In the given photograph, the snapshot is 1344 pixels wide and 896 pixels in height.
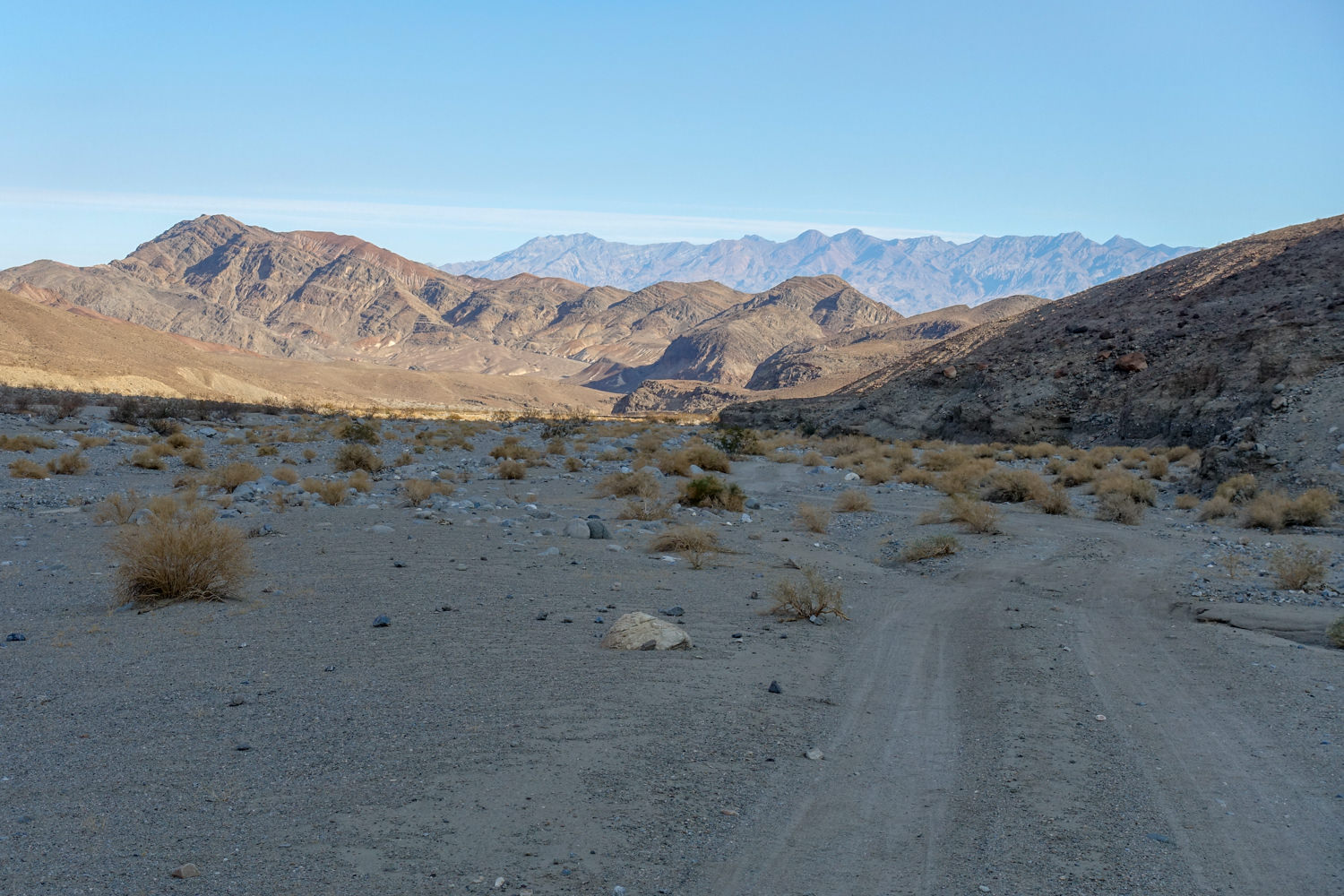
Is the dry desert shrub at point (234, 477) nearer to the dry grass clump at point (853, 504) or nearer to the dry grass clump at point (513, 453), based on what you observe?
the dry grass clump at point (513, 453)

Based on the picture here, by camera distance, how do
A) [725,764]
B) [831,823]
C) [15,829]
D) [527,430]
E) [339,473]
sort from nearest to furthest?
1. [15,829]
2. [831,823]
3. [725,764]
4. [339,473]
5. [527,430]

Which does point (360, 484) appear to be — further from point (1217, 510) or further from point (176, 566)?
point (1217, 510)

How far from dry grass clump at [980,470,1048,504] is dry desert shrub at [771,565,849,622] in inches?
435

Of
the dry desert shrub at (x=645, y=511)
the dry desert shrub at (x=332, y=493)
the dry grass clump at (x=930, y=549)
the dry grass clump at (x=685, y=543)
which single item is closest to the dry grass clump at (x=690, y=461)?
the dry desert shrub at (x=645, y=511)

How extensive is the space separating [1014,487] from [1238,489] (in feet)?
14.1

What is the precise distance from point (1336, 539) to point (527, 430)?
127ft

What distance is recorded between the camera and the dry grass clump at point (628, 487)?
18.6 meters

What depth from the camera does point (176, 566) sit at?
→ 847cm

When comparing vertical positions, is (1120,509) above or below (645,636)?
above

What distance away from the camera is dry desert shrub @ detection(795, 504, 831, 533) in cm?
1605

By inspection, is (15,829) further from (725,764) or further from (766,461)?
(766,461)

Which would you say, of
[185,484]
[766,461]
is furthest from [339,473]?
[766,461]

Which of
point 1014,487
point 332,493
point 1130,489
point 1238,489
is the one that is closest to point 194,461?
point 332,493

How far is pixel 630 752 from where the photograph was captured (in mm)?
5297
